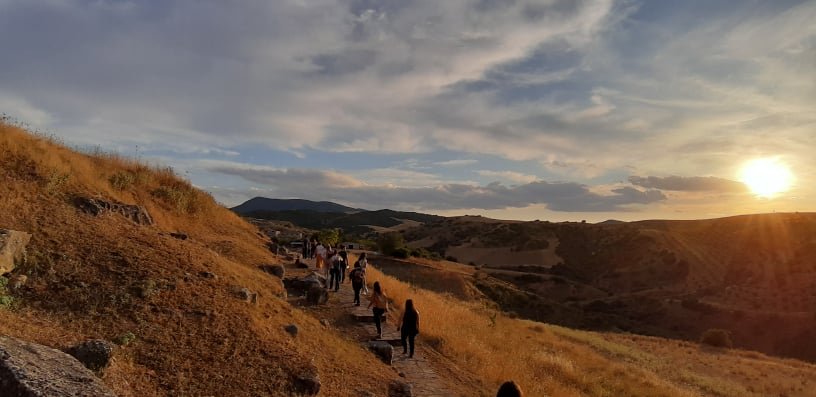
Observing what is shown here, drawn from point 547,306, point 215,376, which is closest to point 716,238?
point 547,306

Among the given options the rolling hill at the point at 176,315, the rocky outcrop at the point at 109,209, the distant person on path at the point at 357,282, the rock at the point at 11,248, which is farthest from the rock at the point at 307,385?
the distant person on path at the point at 357,282

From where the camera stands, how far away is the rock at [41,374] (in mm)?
5562

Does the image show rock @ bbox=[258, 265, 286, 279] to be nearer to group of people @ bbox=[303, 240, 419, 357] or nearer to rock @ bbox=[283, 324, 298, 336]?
group of people @ bbox=[303, 240, 419, 357]

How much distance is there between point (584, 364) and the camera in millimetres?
21766

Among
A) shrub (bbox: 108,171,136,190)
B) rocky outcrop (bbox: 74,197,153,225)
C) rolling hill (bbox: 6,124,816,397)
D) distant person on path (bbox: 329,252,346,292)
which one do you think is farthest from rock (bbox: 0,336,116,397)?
shrub (bbox: 108,171,136,190)

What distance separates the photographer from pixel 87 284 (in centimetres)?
973

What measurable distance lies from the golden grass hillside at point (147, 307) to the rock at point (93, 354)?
0.17 m

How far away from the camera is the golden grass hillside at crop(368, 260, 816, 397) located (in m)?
16.1

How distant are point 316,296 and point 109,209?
6520mm

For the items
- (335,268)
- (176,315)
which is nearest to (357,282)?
(335,268)

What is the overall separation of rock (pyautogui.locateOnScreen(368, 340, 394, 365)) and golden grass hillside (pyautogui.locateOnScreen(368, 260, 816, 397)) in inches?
115

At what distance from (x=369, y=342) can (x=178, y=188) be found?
15.4 meters

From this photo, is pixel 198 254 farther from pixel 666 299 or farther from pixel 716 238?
pixel 716 238

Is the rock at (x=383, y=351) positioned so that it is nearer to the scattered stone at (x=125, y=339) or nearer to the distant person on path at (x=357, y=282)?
the distant person on path at (x=357, y=282)
